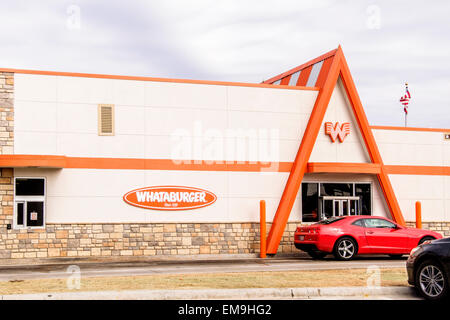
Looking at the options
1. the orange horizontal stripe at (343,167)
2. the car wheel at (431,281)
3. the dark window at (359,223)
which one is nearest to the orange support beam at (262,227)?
the orange horizontal stripe at (343,167)

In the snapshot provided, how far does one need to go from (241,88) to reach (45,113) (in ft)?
22.2

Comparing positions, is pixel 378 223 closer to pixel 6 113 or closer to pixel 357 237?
pixel 357 237

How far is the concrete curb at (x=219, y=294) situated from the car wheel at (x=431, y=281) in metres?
0.58

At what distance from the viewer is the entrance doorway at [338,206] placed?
23925mm

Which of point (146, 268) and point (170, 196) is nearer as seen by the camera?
point (146, 268)

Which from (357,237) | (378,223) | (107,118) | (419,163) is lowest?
(357,237)

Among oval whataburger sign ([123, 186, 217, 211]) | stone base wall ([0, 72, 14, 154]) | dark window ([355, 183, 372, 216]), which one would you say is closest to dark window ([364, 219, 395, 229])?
dark window ([355, 183, 372, 216])

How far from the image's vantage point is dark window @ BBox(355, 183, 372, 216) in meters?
24.8

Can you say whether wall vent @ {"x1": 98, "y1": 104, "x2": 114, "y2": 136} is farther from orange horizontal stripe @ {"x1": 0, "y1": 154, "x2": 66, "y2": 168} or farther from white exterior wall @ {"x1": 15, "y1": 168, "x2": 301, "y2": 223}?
orange horizontal stripe @ {"x1": 0, "y1": 154, "x2": 66, "y2": 168}

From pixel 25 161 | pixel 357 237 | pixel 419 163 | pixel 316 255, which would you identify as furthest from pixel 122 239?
pixel 419 163

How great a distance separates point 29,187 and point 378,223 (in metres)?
11.2

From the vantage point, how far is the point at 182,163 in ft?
73.0

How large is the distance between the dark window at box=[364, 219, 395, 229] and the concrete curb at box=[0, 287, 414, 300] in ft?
27.7

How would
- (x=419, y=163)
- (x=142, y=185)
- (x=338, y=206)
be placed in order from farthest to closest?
(x=419, y=163) < (x=338, y=206) < (x=142, y=185)
